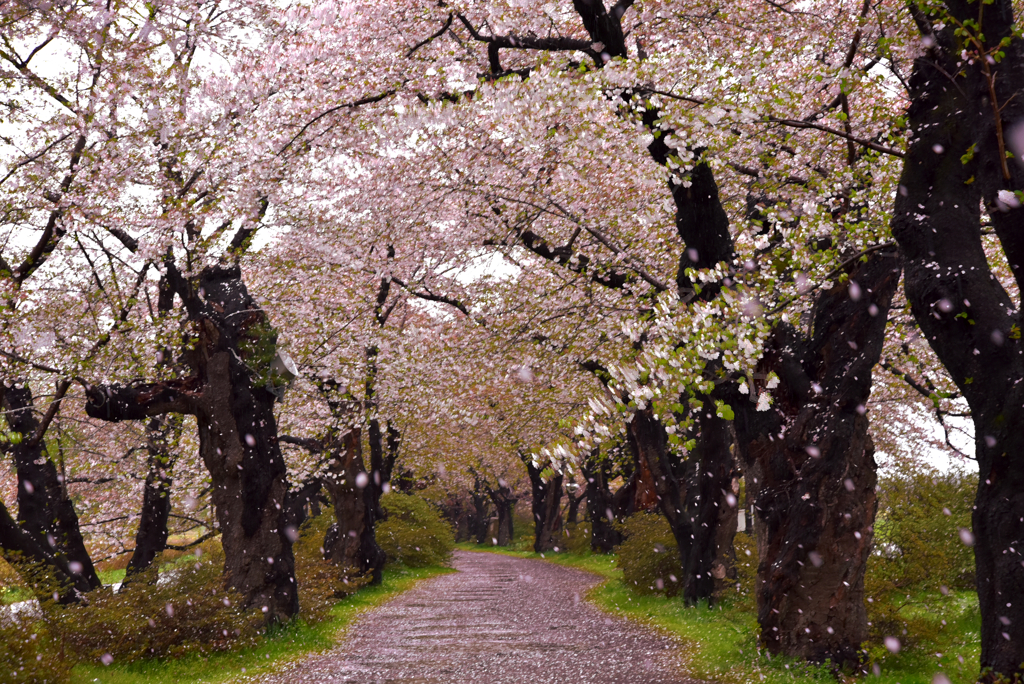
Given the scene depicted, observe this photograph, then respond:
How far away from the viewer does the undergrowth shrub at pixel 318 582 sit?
16.4 meters

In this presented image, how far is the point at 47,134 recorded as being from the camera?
50.3 ft

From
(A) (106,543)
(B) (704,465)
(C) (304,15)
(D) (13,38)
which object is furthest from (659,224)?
(A) (106,543)

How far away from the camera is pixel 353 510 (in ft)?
84.2

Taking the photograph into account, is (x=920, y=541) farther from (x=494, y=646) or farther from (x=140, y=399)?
(x=140, y=399)

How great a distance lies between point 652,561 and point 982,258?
15.3 meters

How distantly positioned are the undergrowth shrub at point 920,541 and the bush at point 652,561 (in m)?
6.19

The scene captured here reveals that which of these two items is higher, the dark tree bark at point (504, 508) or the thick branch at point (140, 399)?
the thick branch at point (140, 399)

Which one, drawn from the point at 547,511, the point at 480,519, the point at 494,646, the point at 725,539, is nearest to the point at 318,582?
the point at 494,646

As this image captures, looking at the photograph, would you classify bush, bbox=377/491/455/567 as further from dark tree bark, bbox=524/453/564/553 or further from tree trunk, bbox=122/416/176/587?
tree trunk, bbox=122/416/176/587

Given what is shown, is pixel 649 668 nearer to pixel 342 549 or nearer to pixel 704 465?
pixel 704 465

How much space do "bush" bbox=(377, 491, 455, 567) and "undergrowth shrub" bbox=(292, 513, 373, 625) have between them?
678 centimetres

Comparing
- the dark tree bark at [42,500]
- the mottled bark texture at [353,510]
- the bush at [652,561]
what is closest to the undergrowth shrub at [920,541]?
the bush at [652,561]

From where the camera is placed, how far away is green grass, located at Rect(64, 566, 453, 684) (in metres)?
10.9

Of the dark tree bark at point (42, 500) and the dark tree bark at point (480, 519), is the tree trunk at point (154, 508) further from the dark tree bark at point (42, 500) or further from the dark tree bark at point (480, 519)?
the dark tree bark at point (480, 519)
